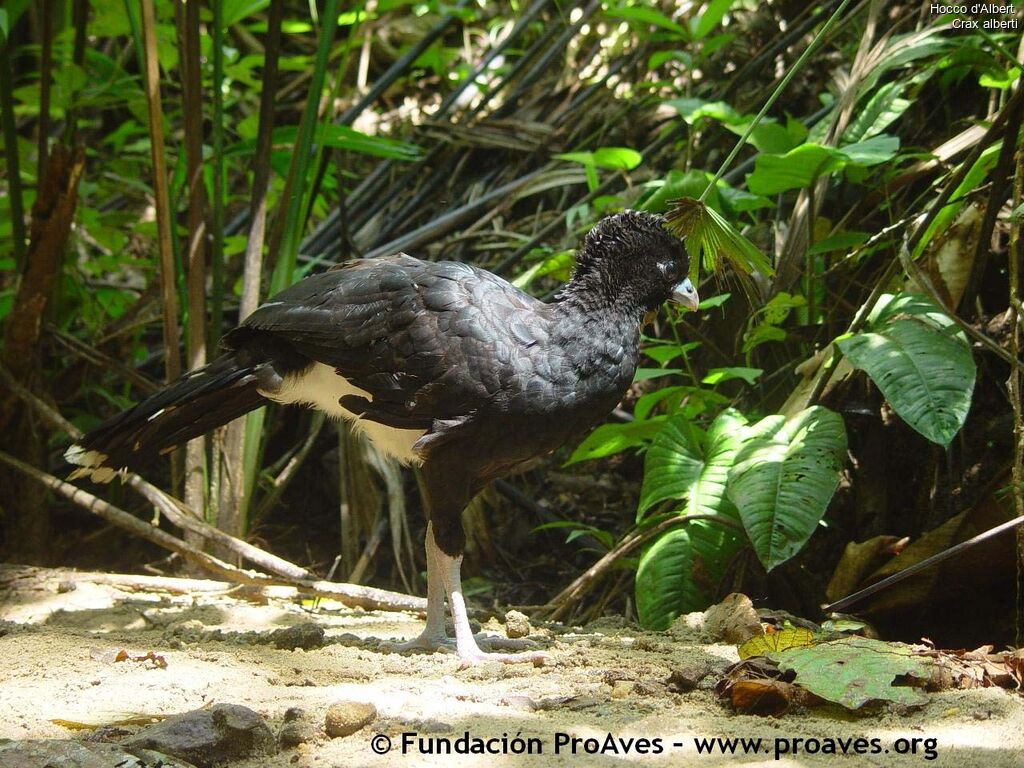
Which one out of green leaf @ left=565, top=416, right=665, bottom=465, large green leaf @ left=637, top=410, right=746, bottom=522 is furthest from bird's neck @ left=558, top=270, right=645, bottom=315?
green leaf @ left=565, top=416, right=665, bottom=465

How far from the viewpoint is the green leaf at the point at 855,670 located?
2533 millimetres

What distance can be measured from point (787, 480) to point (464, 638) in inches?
49.7

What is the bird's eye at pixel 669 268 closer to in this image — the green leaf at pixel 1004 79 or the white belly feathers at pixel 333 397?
the white belly feathers at pixel 333 397

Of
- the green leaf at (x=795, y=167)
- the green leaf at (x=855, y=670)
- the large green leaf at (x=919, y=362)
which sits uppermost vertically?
the green leaf at (x=795, y=167)

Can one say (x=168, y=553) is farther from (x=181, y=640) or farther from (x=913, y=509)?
(x=913, y=509)

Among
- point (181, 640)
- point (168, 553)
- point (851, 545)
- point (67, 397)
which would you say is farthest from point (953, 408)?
point (67, 397)

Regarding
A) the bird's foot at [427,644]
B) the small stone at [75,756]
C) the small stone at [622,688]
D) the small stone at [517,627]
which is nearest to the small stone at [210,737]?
the small stone at [75,756]

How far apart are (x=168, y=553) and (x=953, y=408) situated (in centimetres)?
429

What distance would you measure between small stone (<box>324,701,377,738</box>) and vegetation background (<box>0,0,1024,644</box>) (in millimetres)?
1602

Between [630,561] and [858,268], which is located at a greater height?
[858,268]

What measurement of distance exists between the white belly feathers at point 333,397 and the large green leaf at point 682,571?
102 cm

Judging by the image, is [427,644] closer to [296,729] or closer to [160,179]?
[296,729]

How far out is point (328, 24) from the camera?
4434 mm

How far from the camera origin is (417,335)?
3457 mm
